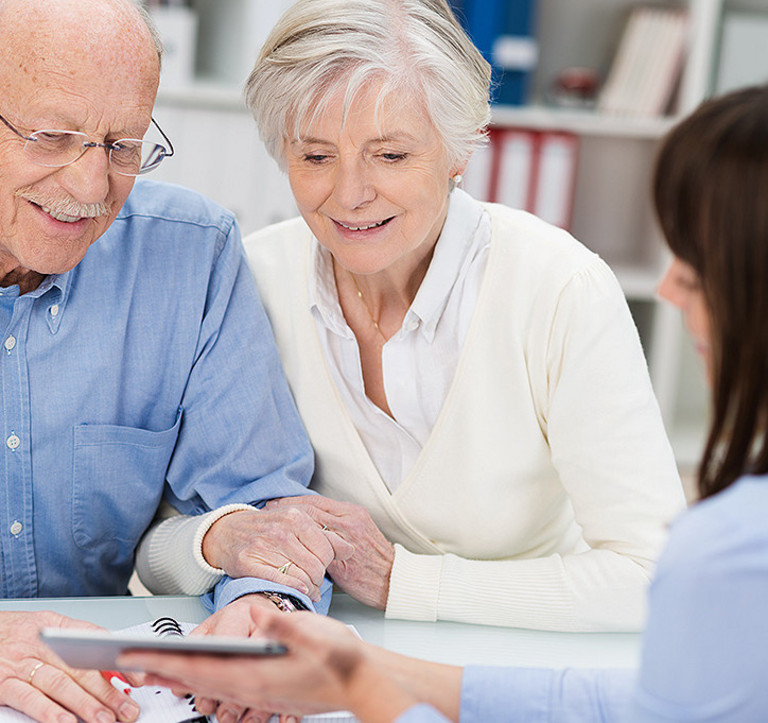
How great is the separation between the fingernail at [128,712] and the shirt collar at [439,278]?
637 mm

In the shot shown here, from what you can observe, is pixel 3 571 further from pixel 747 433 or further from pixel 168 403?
Answer: pixel 747 433

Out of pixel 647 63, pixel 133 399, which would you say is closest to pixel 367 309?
pixel 133 399

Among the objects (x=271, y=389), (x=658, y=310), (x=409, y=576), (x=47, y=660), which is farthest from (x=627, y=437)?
(x=658, y=310)

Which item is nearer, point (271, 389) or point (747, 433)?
point (747, 433)

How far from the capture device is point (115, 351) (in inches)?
56.4

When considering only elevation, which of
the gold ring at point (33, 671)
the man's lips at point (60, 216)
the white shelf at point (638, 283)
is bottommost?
the white shelf at point (638, 283)

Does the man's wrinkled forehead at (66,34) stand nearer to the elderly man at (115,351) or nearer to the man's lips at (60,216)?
the elderly man at (115,351)

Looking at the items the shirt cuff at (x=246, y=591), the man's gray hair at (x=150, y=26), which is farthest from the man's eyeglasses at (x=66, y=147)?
the shirt cuff at (x=246, y=591)

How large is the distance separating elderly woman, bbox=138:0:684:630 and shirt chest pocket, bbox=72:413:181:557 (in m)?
0.23

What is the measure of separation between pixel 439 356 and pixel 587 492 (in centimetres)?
28

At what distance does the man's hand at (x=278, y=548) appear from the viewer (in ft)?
4.24

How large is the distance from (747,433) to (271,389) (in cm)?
81

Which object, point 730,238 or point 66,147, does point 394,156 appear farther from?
point 730,238

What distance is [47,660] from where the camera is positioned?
3.66 ft
